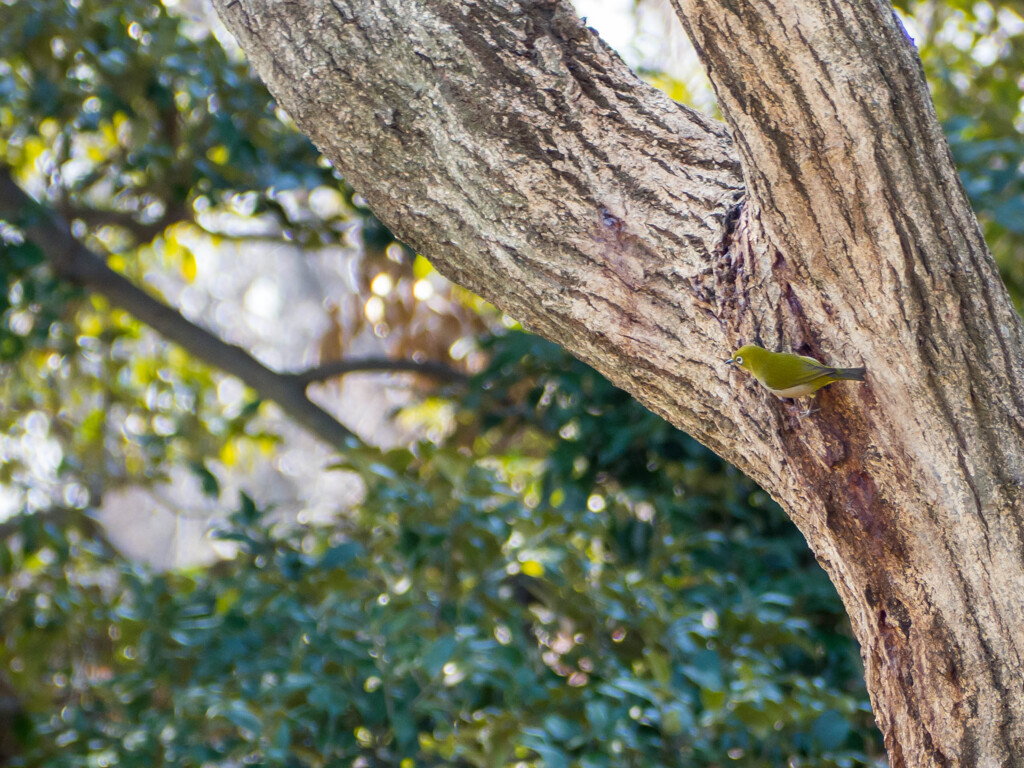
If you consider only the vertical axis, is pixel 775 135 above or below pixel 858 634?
above

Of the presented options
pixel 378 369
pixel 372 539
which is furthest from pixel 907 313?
pixel 378 369

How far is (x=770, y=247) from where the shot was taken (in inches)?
32.4

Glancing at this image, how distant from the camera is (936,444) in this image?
784 mm

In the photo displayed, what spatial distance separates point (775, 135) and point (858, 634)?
0.49 m

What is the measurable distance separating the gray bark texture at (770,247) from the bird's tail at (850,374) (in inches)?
0.6

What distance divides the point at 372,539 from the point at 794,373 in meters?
1.66

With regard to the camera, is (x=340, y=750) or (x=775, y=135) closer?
(x=775, y=135)

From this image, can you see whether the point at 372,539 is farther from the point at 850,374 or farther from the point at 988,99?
the point at 988,99

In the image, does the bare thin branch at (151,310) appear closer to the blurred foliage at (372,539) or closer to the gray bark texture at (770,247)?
the blurred foliage at (372,539)

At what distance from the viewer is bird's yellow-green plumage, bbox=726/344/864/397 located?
0.77 m

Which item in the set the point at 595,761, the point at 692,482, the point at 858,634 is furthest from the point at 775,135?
the point at 692,482

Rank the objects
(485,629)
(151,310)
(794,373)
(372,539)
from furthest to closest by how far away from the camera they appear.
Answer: (151,310)
(372,539)
(485,629)
(794,373)

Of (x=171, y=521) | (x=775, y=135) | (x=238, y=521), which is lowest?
(x=775, y=135)

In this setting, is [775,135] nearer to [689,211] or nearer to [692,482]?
[689,211]
